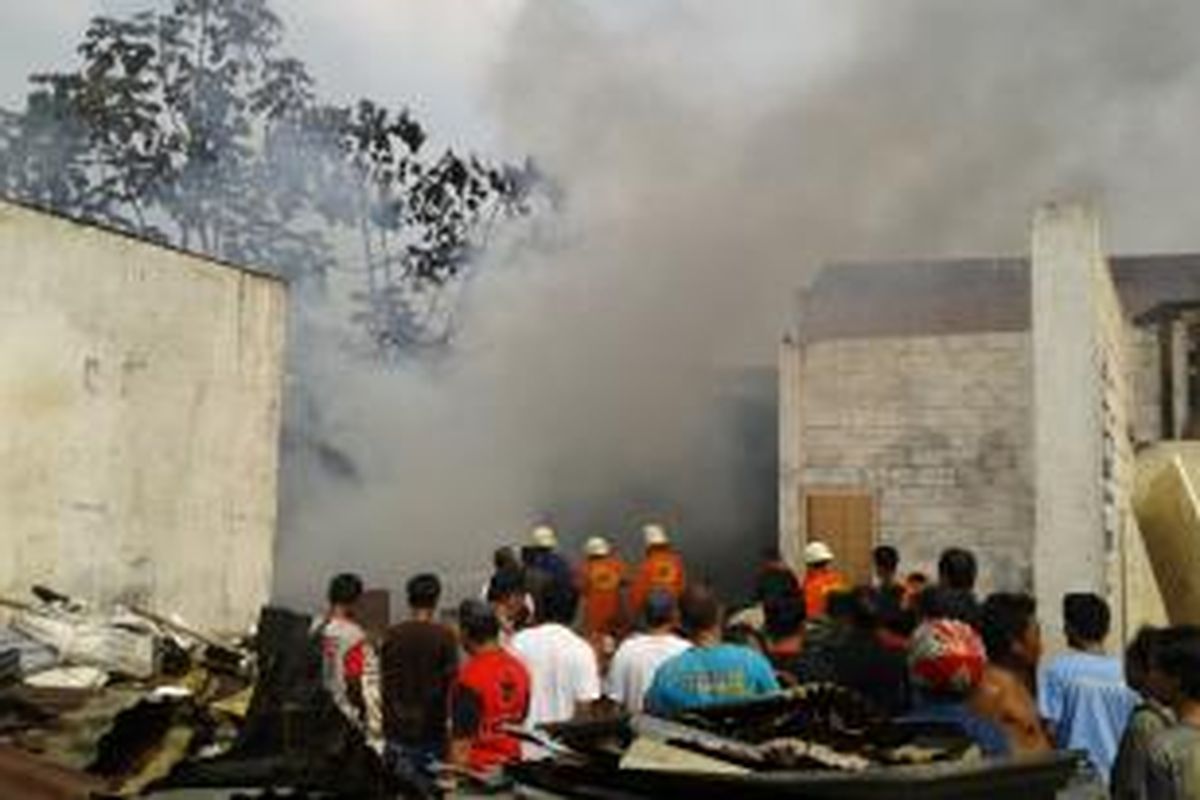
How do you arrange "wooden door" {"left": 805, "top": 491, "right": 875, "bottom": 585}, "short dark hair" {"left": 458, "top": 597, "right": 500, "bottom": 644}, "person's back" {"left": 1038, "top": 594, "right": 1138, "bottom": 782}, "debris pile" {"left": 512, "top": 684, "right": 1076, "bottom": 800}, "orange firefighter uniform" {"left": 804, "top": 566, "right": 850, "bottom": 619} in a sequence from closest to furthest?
"debris pile" {"left": 512, "top": 684, "right": 1076, "bottom": 800} → "person's back" {"left": 1038, "top": 594, "right": 1138, "bottom": 782} → "short dark hair" {"left": 458, "top": 597, "right": 500, "bottom": 644} → "orange firefighter uniform" {"left": 804, "top": 566, "right": 850, "bottom": 619} → "wooden door" {"left": 805, "top": 491, "right": 875, "bottom": 585}

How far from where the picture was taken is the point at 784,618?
23.5 feet

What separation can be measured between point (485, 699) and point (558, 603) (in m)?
0.92

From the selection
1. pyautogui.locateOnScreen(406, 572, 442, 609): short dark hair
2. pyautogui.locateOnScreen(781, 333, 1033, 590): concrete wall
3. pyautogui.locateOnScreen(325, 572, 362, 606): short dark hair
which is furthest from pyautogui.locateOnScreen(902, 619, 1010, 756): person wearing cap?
pyautogui.locateOnScreen(781, 333, 1033, 590): concrete wall

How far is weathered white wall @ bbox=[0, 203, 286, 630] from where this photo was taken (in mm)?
11281

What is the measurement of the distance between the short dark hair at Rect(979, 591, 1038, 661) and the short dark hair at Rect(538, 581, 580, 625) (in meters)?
2.03

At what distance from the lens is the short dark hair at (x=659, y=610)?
6.93 m

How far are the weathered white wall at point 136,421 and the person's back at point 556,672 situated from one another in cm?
556

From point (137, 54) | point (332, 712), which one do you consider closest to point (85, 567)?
point (332, 712)

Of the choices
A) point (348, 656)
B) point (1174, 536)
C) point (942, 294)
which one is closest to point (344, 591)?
point (348, 656)

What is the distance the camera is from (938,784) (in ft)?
13.1

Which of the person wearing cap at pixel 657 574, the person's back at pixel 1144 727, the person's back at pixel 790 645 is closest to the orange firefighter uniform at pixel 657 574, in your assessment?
the person wearing cap at pixel 657 574

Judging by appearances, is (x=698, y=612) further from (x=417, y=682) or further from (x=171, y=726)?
(x=171, y=726)

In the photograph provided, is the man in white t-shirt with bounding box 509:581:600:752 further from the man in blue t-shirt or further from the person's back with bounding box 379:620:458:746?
the man in blue t-shirt

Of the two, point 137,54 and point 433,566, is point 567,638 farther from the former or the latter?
point 137,54
